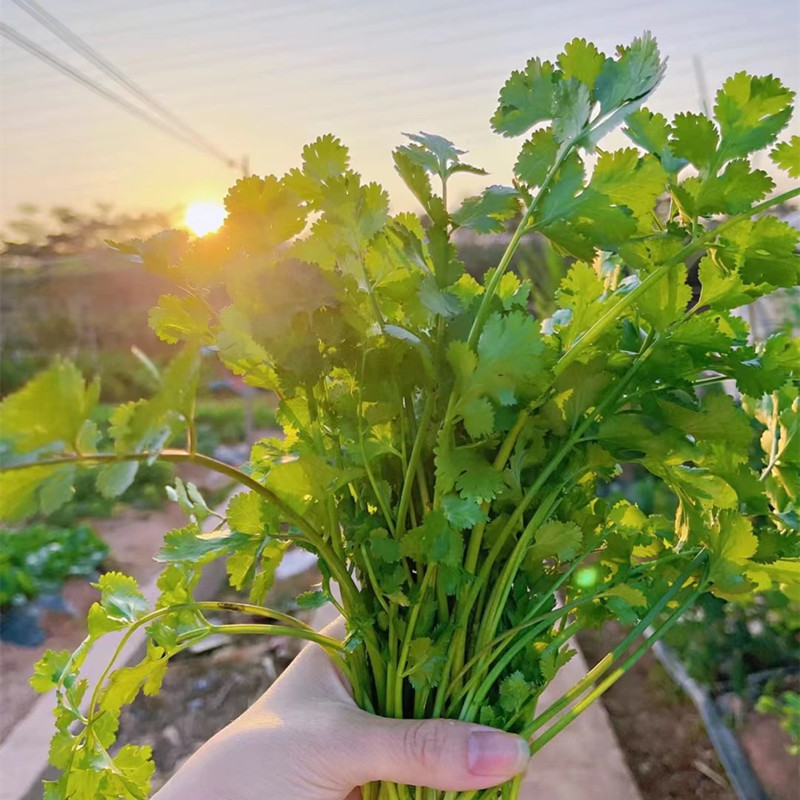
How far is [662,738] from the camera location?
1771 mm

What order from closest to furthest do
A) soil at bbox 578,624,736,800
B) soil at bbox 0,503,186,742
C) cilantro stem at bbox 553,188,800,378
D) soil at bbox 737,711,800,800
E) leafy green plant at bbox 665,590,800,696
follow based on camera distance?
cilantro stem at bbox 553,188,800,378, soil at bbox 737,711,800,800, soil at bbox 578,624,736,800, leafy green plant at bbox 665,590,800,696, soil at bbox 0,503,186,742

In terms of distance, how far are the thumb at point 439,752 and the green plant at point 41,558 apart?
2472 mm

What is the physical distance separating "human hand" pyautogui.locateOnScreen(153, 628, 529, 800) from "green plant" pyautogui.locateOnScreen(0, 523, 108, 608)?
7.58ft

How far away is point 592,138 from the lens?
42cm

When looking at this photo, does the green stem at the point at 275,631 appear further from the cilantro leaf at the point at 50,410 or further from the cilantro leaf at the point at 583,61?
the cilantro leaf at the point at 583,61

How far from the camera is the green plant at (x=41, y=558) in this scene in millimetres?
2656

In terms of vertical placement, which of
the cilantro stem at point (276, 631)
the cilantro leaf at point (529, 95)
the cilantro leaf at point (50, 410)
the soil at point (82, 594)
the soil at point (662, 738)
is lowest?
the soil at point (662, 738)

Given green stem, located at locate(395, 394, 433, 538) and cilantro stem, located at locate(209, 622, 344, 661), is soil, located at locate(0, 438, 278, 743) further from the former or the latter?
green stem, located at locate(395, 394, 433, 538)

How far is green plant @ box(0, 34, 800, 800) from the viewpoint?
42cm

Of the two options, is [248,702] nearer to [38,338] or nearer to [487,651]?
[487,651]

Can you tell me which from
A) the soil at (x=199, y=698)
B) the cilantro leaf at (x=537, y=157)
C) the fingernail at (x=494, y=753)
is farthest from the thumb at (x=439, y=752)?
the soil at (x=199, y=698)

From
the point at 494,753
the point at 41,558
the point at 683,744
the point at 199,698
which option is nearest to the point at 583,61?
the point at 494,753

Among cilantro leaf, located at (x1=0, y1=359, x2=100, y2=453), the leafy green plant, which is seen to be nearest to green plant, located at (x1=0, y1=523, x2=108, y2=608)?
the leafy green plant

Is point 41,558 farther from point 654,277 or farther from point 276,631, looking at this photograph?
point 654,277
